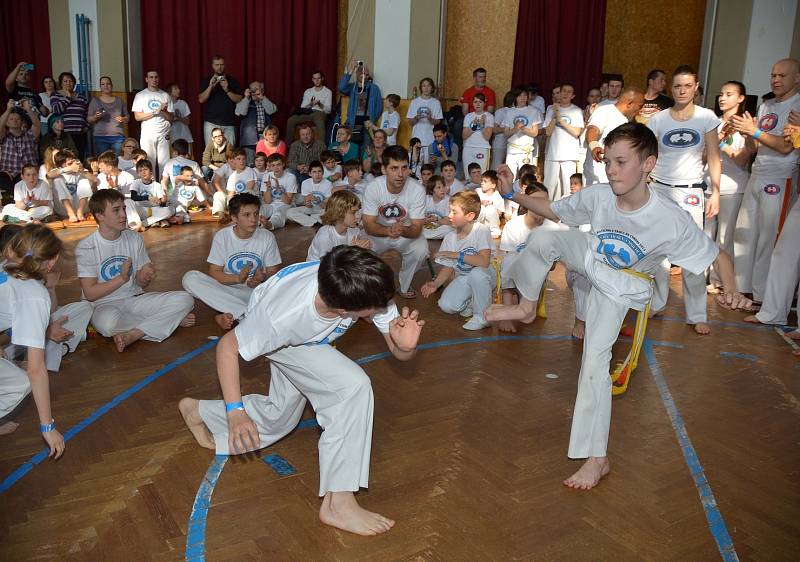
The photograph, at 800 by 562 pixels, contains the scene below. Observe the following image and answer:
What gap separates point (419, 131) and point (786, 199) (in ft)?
22.3

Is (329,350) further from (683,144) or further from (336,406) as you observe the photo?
(683,144)

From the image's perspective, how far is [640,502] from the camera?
3.40 metres

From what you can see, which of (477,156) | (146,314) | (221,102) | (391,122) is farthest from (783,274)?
(221,102)

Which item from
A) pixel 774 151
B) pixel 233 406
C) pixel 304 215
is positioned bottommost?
pixel 304 215

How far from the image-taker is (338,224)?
6.13 meters

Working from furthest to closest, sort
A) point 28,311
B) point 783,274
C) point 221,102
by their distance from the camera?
point 221,102, point 783,274, point 28,311

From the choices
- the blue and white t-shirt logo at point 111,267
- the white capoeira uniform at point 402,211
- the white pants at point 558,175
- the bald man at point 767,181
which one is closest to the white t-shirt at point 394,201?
the white capoeira uniform at point 402,211

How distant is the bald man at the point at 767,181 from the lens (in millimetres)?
6156

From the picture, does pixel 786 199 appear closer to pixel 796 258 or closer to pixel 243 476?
pixel 796 258

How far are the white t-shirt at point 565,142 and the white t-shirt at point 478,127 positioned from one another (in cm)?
163

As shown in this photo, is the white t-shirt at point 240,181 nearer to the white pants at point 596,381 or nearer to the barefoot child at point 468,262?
the barefoot child at point 468,262

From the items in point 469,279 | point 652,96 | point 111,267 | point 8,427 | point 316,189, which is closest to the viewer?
point 8,427

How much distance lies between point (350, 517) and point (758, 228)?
5357 millimetres

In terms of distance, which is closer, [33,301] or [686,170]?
[33,301]
